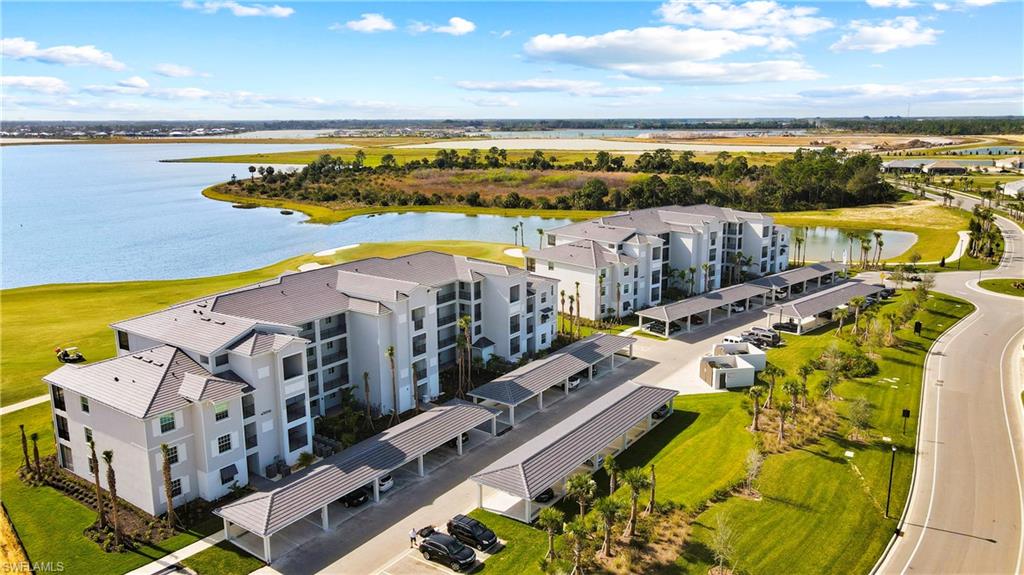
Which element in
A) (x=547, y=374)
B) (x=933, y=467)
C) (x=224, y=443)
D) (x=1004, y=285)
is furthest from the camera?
(x=1004, y=285)

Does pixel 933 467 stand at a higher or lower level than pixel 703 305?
lower

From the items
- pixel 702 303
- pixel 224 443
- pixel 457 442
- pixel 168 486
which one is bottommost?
pixel 457 442

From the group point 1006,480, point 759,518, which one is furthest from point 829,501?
point 1006,480

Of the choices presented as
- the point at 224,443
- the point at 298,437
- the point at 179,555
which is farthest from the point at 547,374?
the point at 179,555

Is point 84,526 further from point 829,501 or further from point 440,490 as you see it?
point 829,501

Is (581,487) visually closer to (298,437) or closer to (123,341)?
(298,437)

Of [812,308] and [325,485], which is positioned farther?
[812,308]

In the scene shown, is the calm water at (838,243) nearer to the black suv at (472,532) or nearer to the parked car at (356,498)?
the black suv at (472,532)
